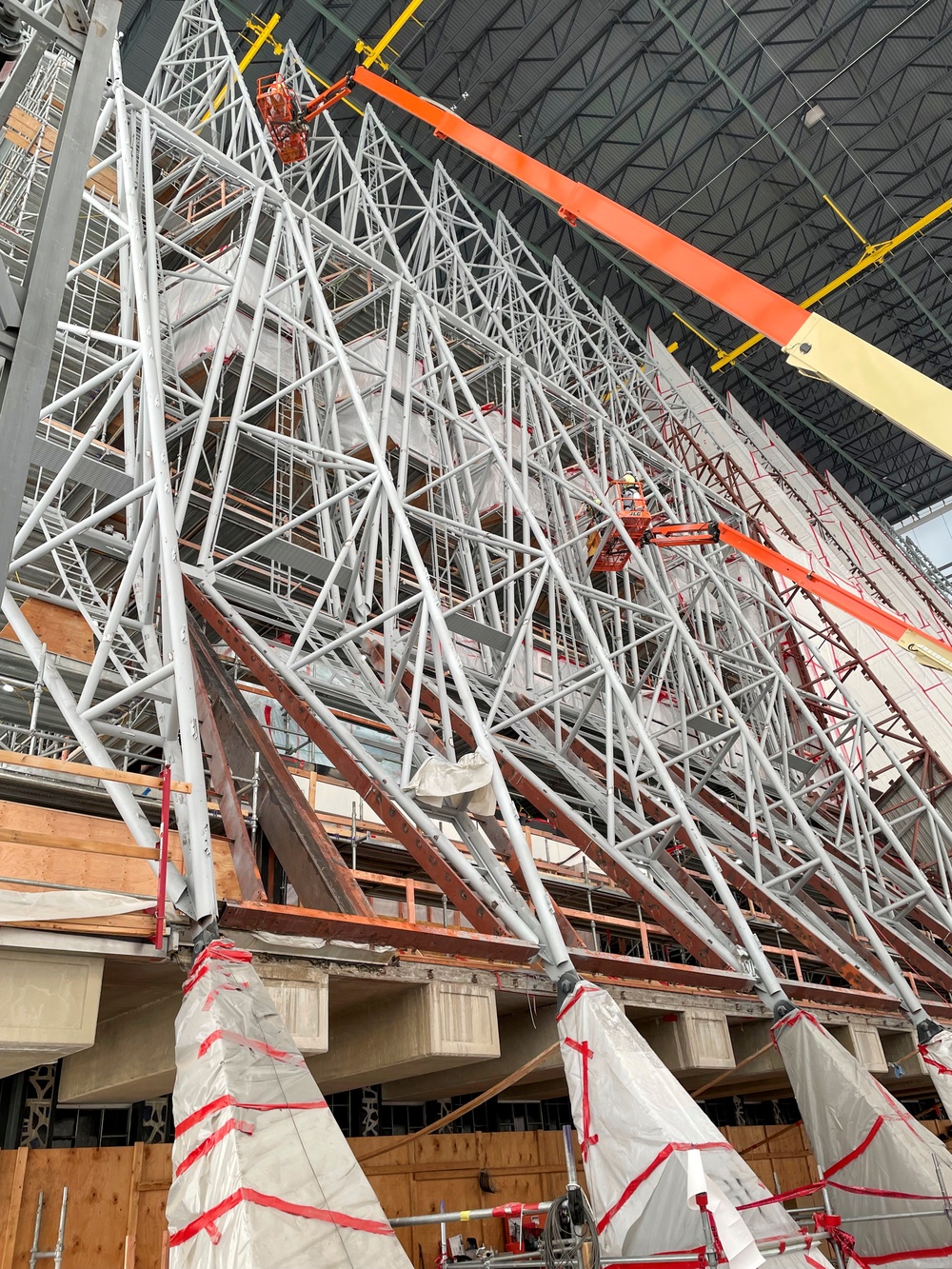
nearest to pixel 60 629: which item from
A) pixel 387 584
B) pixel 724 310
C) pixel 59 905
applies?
pixel 387 584

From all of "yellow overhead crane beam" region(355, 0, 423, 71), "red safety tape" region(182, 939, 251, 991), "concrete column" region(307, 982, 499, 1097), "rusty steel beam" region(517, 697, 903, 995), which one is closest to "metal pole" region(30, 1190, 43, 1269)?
"concrete column" region(307, 982, 499, 1097)

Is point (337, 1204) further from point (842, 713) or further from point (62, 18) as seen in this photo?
point (842, 713)

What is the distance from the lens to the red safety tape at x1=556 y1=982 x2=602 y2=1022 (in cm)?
649

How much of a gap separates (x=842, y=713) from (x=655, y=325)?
56.3 feet

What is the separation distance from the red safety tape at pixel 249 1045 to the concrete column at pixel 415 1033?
5.94 ft

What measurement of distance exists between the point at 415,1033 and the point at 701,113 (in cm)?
2762

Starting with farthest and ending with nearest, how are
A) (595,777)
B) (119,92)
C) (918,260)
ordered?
(918,260)
(595,777)
(119,92)

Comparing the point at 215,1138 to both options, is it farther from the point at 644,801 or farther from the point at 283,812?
the point at 644,801

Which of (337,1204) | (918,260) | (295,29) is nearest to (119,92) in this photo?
(337,1204)

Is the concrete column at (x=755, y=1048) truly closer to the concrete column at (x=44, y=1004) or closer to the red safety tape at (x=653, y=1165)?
the red safety tape at (x=653, y=1165)

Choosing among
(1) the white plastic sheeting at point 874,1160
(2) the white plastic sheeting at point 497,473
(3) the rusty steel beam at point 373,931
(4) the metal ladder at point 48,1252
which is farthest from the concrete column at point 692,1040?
(2) the white plastic sheeting at point 497,473

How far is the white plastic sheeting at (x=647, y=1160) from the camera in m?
5.33

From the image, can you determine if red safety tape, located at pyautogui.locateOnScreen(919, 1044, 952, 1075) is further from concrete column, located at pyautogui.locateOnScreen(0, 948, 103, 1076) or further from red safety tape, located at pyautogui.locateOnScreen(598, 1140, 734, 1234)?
concrete column, located at pyautogui.locateOnScreen(0, 948, 103, 1076)

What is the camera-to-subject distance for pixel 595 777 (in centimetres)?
1313
